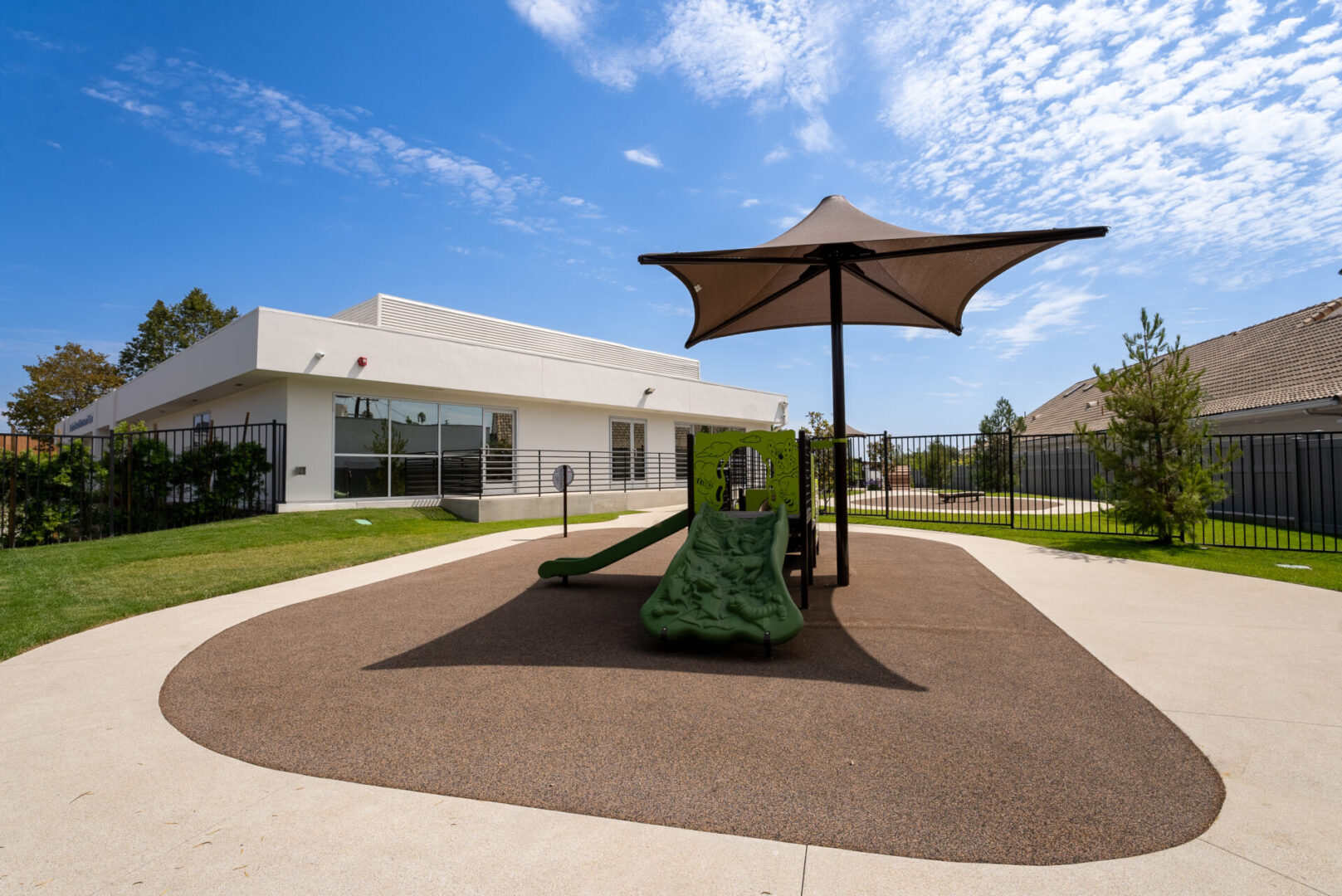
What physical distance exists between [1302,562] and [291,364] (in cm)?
1680

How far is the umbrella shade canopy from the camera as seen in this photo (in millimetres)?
5477

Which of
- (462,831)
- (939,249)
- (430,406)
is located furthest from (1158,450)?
(430,406)

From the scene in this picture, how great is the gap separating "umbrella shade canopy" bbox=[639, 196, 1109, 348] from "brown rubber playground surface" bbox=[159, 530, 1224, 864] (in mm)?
3214

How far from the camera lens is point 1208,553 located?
8.62 metres

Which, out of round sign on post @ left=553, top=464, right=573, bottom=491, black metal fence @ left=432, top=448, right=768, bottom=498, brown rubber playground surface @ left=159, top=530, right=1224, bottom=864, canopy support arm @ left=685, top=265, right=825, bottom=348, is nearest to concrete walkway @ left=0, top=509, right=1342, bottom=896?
brown rubber playground surface @ left=159, top=530, right=1224, bottom=864

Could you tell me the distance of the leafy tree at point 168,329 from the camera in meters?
43.2

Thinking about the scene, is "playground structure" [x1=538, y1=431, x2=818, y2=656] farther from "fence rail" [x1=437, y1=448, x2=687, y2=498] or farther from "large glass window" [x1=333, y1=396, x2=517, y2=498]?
"fence rail" [x1=437, y1=448, x2=687, y2=498]

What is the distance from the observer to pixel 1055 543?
9.88 m

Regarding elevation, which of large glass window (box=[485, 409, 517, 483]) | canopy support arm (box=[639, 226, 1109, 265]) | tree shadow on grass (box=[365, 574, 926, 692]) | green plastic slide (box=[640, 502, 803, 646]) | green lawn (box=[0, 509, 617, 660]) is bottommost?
tree shadow on grass (box=[365, 574, 926, 692])

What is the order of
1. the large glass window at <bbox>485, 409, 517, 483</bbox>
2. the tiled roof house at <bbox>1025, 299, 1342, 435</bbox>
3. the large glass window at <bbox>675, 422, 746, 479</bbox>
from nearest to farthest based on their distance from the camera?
1. the tiled roof house at <bbox>1025, 299, 1342, 435</bbox>
2. the large glass window at <bbox>485, 409, 517, 483</bbox>
3. the large glass window at <bbox>675, 422, 746, 479</bbox>

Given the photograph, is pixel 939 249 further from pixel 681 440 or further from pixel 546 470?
pixel 681 440

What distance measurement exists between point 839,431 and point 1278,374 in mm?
16031

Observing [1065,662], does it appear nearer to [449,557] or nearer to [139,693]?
[139,693]

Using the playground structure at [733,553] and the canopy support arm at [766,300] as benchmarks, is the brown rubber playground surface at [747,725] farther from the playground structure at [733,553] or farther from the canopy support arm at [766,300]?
the canopy support arm at [766,300]
